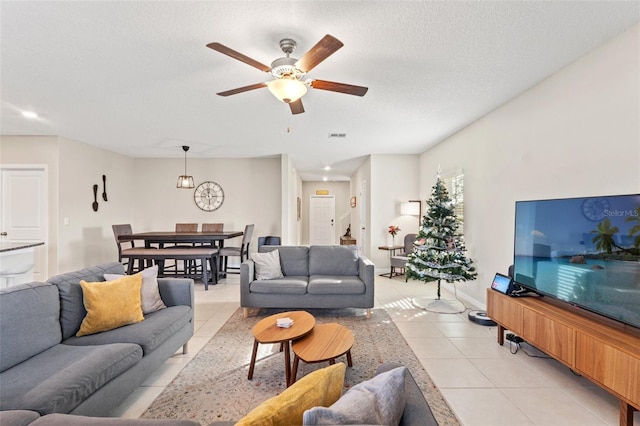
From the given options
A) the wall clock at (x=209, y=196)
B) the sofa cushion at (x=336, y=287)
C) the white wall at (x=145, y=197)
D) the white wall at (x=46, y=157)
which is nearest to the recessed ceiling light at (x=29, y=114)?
the white wall at (x=46, y=157)

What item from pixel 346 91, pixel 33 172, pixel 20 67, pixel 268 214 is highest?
pixel 20 67

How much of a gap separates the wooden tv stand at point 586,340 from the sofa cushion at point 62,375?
2924mm

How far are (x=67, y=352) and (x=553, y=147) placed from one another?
4170mm

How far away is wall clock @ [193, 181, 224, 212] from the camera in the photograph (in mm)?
6934

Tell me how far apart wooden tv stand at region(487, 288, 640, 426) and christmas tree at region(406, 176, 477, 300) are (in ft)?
4.04

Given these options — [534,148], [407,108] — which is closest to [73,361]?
[407,108]

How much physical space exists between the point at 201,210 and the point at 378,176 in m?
4.31

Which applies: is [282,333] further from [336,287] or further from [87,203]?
[87,203]

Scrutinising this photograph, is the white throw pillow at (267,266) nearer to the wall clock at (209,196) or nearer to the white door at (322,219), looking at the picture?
the wall clock at (209,196)

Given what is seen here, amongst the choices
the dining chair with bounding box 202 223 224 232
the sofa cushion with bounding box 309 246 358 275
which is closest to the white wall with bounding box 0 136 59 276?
the dining chair with bounding box 202 223 224 232

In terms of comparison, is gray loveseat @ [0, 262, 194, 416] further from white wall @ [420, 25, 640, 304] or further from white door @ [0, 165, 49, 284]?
white door @ [0, 165, 49, 284]

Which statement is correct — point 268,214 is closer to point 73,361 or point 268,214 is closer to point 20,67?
point 20,67

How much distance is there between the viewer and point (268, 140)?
17.1ft

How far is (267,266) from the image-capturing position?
12.3ft
